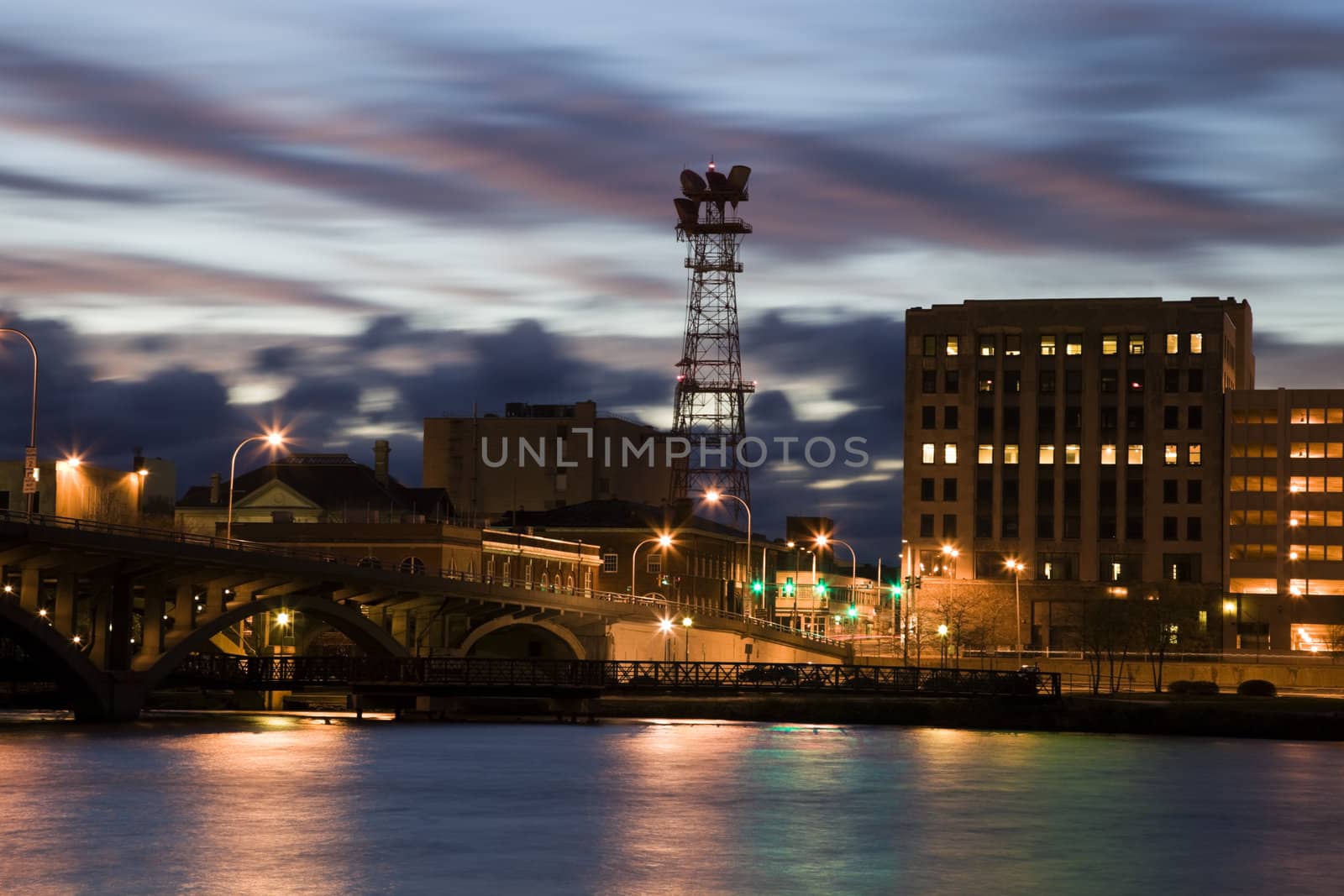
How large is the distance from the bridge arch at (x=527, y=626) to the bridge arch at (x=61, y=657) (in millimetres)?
41028

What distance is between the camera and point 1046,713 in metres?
95.4

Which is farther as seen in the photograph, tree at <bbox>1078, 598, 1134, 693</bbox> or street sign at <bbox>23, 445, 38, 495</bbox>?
tree at <bbox>1078, 598, 1134, 693</bbox>

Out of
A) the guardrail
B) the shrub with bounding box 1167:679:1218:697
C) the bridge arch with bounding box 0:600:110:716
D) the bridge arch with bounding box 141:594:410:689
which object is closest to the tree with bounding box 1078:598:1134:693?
the shrub with bounding box 1167:679:1218:697

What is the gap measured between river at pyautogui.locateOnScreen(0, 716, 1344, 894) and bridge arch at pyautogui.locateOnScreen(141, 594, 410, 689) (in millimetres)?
9446

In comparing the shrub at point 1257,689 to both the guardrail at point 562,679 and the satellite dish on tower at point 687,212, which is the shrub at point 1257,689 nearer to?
the guardrail at point 562,679

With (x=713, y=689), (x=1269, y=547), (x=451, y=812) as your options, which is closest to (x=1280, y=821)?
(x=451, y=812)

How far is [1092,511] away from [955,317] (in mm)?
21481

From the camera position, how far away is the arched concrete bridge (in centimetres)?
8169

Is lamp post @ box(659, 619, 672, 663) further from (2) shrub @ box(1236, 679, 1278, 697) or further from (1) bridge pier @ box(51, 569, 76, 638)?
(1) bridge pier @ box(51, 569, 76, 638)

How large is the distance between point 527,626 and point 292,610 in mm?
36321

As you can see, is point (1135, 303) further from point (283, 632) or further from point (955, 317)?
point (283, 632)

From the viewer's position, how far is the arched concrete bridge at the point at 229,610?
81.7m

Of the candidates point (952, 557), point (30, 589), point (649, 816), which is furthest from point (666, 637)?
point (649, 816)

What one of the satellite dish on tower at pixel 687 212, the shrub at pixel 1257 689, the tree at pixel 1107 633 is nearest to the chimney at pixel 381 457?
the satellite dish on tower at pixel 687 212
